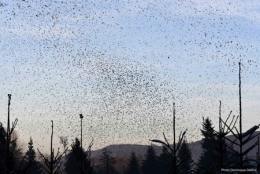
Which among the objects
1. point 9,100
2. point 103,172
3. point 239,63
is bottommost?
point 103,172

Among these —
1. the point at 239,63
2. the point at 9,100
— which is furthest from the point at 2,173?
the point at 239,63

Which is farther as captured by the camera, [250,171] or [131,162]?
[131,162]

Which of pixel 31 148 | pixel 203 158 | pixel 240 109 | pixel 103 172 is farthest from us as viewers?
pixel 103 172

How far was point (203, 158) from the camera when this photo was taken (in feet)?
219

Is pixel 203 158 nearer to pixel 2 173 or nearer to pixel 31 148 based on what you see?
pixel 31 148

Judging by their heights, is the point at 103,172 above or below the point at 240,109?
below

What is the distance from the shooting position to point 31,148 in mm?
81688

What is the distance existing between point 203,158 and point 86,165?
115ft

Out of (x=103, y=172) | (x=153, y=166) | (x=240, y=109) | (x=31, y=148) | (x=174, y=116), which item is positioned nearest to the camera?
(x=240, y=109)

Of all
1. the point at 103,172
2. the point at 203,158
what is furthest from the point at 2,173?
the point at 103,172

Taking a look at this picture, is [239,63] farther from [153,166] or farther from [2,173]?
[153,166]

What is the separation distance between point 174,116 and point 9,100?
9377 mm

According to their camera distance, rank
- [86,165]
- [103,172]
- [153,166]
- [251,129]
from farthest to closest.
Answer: [103,172] < [153,166] < [86,165] < [251,129]

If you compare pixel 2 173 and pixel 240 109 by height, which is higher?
pixel 240 109
